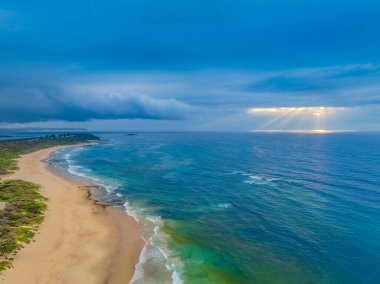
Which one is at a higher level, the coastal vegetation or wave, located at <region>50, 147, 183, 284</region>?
the coastal vegetation

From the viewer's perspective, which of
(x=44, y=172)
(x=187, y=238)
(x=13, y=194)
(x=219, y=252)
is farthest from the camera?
(x=44, y=172)

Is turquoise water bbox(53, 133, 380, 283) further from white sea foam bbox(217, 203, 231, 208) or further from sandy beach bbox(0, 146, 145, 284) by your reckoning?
sandy beach bbox(0, 146, 145, 284)

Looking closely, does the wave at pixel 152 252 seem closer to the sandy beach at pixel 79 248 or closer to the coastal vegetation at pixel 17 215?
the sandy beach at pixel 79 248

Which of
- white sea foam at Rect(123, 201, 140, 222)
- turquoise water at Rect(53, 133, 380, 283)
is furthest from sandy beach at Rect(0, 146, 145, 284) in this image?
turquoise water at Rect(53, 133, 380, 283)

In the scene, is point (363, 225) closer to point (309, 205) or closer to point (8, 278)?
point (309, 205)

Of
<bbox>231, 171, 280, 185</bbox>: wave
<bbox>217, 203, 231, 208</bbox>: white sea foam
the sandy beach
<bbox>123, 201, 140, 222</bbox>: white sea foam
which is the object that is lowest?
the sandy beach

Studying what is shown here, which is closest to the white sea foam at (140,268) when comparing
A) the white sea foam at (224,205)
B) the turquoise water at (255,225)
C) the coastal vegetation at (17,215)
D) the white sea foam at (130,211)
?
the turquoise water at (255,225)

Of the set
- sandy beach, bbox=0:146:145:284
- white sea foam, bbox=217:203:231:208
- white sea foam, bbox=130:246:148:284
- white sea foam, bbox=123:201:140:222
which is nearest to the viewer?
white sea foam, bbox=130:246:148:284

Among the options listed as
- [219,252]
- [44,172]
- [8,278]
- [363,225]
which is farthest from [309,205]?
[44,172]
